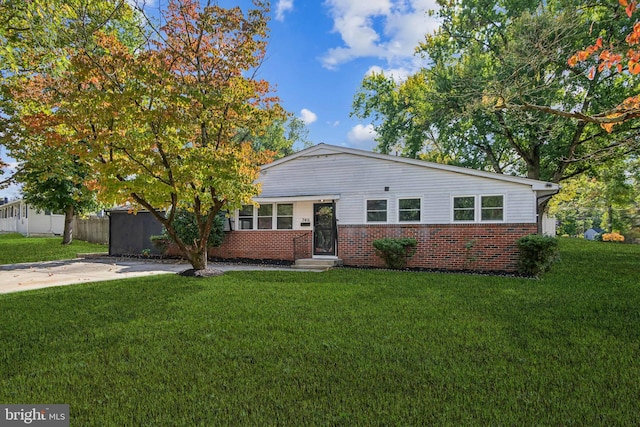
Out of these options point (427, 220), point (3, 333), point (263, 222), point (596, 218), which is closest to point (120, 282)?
point (3, 333)

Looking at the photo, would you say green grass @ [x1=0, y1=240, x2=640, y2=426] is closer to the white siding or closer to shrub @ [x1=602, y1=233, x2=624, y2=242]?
Result: the white siding

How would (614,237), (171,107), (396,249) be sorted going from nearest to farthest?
1. (171,107)
2. (396,249)
3. (614,237)

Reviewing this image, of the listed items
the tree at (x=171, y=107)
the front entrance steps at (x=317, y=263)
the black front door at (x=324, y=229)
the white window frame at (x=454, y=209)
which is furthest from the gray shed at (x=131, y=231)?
the white window frame at (x=454, y=209)

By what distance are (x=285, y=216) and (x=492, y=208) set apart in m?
7.04

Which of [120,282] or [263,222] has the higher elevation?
[263,222]

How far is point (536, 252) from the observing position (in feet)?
32.1

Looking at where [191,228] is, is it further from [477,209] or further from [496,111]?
[496,111]

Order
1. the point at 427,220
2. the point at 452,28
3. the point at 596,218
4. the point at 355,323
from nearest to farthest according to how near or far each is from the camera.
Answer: the point at 355,323 < the point at 427,220 < the point at 452,28 < the point at 596,218

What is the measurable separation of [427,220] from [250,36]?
7.42 m

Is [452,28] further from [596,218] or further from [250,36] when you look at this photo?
[596,218]

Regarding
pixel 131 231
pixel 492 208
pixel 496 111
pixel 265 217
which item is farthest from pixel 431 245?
pixel 131 231

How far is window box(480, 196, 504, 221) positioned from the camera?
10898mm

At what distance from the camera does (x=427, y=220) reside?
38.2 ft

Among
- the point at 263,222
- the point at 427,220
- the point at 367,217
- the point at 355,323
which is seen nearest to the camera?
the point at 355,323
